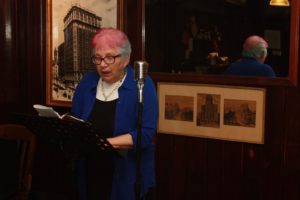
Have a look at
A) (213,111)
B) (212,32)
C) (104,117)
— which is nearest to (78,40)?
(212,32)

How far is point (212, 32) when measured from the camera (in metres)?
3.35

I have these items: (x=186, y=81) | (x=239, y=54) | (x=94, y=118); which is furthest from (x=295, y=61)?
(x=94, y=118)

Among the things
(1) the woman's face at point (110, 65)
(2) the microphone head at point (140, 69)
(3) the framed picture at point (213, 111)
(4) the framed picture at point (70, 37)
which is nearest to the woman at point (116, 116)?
(1) the woman's face at point (110, 65)

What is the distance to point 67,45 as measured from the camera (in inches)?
155

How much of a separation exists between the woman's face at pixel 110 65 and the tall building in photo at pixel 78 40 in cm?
115

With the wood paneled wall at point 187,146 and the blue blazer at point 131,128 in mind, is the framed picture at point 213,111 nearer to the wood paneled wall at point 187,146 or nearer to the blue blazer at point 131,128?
the wood paneled wall at point 187,146

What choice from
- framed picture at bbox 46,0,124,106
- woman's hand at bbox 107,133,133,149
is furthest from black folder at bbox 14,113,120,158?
framed picture at bbox 46,0,124,106

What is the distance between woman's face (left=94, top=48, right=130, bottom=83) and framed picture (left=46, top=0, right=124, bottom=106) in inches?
40.6

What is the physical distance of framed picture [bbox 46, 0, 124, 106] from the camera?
3727 millimetres

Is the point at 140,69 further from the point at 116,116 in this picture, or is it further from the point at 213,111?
the point at 213,111

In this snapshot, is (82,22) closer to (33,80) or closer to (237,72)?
(33,80)

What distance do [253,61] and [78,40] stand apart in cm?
143

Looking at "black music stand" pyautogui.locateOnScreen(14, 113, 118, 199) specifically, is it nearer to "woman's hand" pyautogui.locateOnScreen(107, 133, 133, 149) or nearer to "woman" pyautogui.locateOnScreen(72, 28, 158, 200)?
"woman's hand" pyautogui.locateOnScreen(107, 133, 133, 149)

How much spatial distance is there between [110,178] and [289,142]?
48.5 inches
